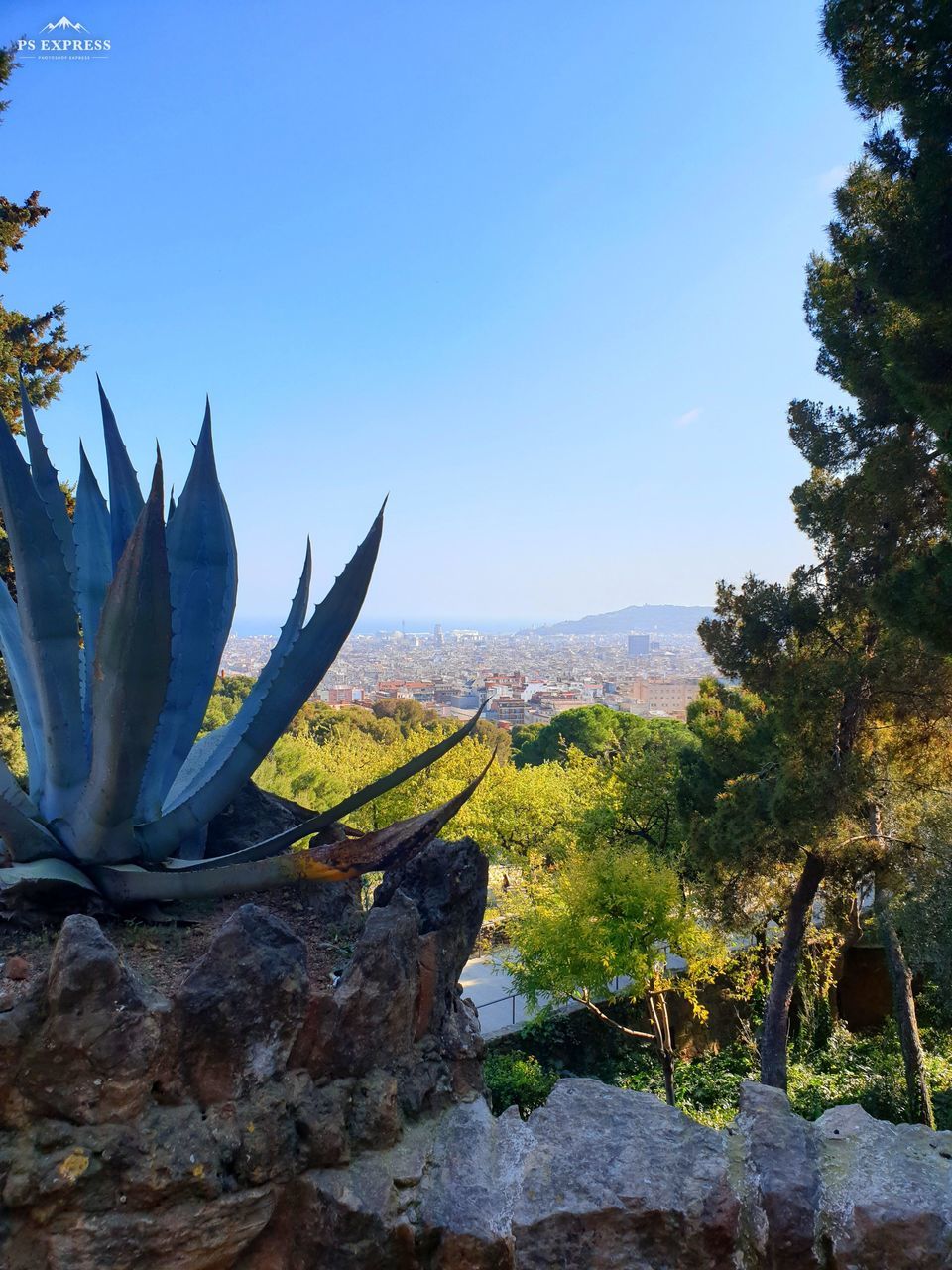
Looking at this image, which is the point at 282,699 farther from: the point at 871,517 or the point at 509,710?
the point at 509,710

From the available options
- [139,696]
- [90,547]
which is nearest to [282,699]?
[139,696]

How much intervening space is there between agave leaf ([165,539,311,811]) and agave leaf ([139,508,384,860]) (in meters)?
0.07

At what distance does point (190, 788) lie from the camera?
9.30ft

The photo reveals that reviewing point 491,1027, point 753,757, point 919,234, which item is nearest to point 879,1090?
point 753,757

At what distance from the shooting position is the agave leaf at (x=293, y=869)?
7.06ft

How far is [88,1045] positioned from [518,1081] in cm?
841

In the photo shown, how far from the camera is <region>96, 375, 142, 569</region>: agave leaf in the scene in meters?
3.08

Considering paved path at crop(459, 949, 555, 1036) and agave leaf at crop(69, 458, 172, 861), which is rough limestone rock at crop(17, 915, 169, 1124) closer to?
agave leaf at crop(69, 458, 172, 861)

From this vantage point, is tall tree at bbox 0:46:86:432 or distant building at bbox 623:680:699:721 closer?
tall tree at bbox 0:46:86:432

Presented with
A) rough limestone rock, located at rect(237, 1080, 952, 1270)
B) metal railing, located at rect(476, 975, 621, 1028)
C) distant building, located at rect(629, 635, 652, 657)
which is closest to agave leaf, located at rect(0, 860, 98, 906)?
rough limestone rock, located at rect(237, 1080, 952, 1270)

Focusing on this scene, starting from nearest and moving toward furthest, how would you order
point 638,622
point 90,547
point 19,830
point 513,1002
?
point 19,830 → point 90,547 → point 513,1002 → point 638,622

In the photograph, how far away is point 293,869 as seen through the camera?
2193 mm

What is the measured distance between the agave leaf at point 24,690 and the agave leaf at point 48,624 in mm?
150

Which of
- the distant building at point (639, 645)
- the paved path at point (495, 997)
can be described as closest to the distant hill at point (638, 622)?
the distant building at point (639, 645)
